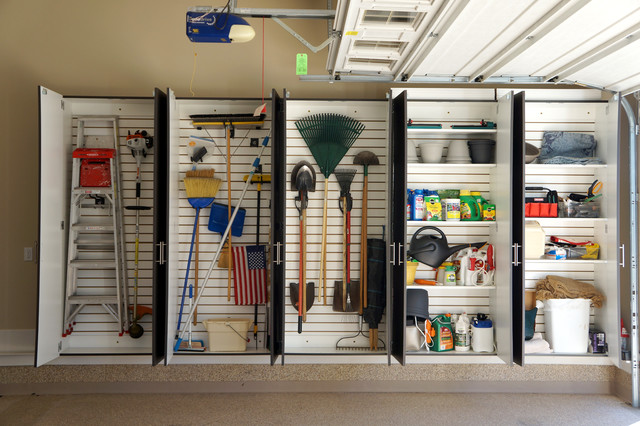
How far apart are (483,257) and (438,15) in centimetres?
222

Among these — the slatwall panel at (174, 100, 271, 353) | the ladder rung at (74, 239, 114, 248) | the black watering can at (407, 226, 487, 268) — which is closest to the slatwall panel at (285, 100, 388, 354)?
the slatwall panel at (174, 100, 271, 353)

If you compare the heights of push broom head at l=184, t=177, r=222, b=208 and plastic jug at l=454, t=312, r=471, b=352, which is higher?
push broom head at l=184, t=177, r=222, b=208

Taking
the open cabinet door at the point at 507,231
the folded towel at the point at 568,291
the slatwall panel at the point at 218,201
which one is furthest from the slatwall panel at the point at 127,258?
the folded towel at the point at 568,291

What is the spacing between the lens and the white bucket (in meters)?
4.28

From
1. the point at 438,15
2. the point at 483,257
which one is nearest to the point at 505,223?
the point at 483,257

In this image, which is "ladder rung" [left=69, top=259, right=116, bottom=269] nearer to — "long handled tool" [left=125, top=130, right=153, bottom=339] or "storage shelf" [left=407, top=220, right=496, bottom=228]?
"long handled tool" [left=125, top=130, right=153, bottom=339]

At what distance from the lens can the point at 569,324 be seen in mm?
4289

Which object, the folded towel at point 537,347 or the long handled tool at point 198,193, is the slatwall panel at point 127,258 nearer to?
the long handled tool at point 198,193

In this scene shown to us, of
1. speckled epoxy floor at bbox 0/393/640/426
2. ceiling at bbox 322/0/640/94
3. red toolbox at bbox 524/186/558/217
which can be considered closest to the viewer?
ceiling at bbox 322/0/640/94

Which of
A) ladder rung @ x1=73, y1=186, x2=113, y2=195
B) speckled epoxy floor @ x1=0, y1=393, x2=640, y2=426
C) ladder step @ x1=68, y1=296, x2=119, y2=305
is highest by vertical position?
ladder rung @ x1=73, y1=186, x2=113, y2=195

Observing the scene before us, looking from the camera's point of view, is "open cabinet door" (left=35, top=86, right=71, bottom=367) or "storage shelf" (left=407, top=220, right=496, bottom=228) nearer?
"open cabinet door" (left=35, top=86, right=71, bottom=367)

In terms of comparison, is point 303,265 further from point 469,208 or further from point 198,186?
point 469,208

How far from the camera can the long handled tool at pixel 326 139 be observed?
433 centimetres

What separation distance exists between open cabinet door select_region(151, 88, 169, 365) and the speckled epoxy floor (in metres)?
0.48
